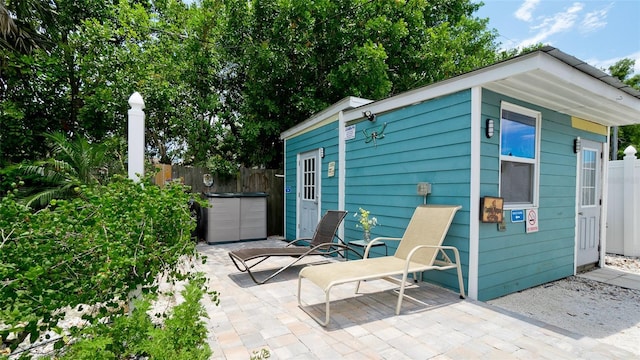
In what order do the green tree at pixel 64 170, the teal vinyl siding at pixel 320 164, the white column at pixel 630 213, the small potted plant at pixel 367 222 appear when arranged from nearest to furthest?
the small potted plant at pixel 367 222 < the green tree at pixel 64 170 < the teal vinyl siding at pixel 320 164 < the white column at pixel 630 213

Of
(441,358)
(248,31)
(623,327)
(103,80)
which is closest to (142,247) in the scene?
(441,358)

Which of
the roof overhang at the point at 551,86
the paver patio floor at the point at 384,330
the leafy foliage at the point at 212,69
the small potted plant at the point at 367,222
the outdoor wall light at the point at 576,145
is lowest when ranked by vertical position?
the paver patio floor at the point at 384,330

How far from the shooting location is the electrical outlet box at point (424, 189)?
3698mm

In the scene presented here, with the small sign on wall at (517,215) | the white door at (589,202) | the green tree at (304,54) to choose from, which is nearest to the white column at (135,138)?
the small sign on wall at (517,215)

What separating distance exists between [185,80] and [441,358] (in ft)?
27.2

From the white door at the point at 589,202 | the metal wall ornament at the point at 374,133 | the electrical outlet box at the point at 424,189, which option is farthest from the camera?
the white door at the point at 589,202

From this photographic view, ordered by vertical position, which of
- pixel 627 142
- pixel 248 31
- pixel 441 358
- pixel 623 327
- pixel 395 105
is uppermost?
pixel 248 31

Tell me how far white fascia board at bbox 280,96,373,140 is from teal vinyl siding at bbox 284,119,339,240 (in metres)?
0.11

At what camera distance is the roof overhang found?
2869 millimetres

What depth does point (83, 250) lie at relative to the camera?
1.78 metres

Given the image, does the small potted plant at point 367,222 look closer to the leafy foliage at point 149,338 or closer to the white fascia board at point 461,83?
the white fascia board at point 461,83

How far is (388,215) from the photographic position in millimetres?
4355

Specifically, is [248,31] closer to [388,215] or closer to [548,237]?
[388,215]

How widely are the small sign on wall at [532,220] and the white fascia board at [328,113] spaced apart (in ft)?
8.88
